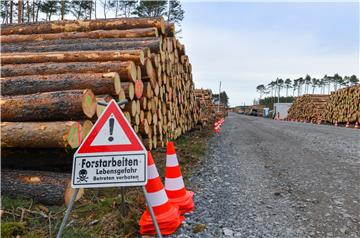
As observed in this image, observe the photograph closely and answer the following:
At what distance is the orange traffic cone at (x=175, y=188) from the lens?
3.75m

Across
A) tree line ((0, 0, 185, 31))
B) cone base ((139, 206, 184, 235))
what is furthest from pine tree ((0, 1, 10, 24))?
cone base ((139, 206, 184, 235))

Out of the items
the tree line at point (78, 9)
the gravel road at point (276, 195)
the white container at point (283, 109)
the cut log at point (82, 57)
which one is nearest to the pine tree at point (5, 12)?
the tree line at point (78, 9)

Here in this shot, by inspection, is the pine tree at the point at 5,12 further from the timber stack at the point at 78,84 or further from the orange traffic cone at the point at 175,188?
the orange traffic cone at the point at 175,188

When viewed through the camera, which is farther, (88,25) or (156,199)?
(88,25)

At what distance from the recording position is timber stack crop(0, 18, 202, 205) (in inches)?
152

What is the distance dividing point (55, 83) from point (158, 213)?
2698 mm

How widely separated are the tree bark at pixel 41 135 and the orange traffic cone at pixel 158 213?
109 centimetres

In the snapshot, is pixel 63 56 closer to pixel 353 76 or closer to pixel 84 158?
pixel 84 158

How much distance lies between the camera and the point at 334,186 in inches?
191

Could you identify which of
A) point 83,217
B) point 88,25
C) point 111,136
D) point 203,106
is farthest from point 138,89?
point 203,106

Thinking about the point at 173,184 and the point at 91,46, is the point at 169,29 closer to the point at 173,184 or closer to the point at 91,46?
the point at 91,46

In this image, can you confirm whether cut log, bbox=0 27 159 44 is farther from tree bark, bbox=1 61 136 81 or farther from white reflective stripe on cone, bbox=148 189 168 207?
white reflective stripe on cone, bbox=148 189 168 207

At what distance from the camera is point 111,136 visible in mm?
2801

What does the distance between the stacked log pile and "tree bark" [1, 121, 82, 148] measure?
91.9 ft
